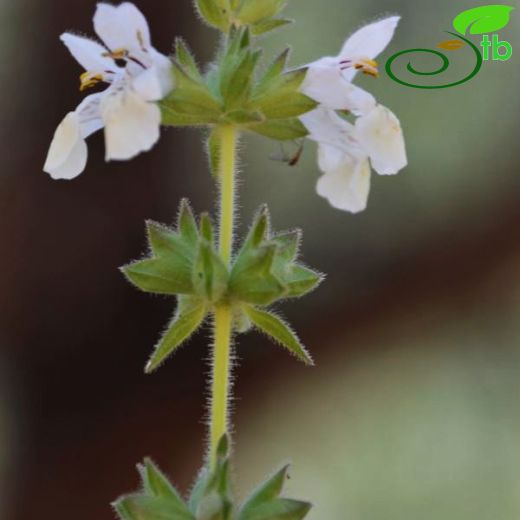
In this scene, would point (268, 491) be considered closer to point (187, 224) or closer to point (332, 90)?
point (187, 224)

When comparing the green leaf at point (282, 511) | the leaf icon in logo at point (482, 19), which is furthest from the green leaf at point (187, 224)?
the leaf icon in logo at point (482, 19)

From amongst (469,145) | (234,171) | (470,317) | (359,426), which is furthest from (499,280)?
(234,171)

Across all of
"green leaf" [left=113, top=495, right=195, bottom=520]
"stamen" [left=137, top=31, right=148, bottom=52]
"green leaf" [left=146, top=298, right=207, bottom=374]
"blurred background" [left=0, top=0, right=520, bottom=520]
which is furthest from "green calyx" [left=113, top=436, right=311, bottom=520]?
"blurred background" [left=0, top=0, right=520, bottom=520]

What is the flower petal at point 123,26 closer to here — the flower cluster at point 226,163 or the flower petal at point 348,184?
the flower cluster at point 226,163

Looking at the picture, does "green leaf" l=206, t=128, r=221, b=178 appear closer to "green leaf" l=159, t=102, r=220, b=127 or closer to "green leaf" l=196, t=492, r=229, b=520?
"green leaf" l=159, t=102, r=220, b=127

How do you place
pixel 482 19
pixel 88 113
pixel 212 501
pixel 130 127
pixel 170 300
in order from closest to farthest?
pixel 130 127
pixel 212 501
pixel 88 113
pixel 482 19
pixel 170 300

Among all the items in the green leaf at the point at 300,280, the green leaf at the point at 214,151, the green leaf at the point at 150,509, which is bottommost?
the green leaf at the point at 150,509

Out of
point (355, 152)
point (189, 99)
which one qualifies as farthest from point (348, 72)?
point (189, 99)
